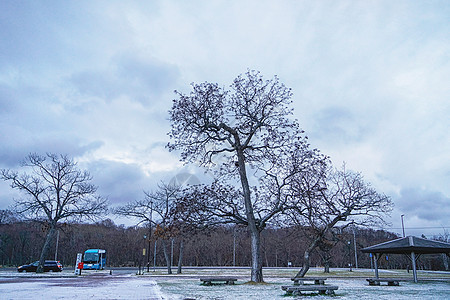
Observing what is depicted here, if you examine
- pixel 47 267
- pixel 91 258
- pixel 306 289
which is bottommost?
pixel 47 267

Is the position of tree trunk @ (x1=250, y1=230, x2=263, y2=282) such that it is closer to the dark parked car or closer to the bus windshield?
the dark parked car

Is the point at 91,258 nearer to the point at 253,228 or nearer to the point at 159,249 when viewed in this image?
the point at 159,249

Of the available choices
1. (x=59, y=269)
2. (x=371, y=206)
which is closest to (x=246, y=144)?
(x=371, y=206)

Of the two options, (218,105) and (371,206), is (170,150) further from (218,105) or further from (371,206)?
(371,206)

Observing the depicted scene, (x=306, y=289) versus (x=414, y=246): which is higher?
(x=414, y=246)

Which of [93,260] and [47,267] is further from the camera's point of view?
[93,260]

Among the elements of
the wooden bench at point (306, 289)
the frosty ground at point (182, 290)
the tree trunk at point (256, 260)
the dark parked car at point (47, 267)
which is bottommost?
the dark parked car at point (47, 267)

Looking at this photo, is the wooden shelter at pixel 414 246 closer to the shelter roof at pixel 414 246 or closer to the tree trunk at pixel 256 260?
the shelter roof at pixel 414 246

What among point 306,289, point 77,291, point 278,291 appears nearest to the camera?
point 306,289

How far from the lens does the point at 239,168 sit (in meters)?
21.5

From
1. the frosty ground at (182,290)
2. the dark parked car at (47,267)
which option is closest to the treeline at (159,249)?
the dark parked car at (47,267)

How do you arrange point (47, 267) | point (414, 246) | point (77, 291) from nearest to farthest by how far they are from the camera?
point (77, 291) → point (414, 246) → point (47, 267)

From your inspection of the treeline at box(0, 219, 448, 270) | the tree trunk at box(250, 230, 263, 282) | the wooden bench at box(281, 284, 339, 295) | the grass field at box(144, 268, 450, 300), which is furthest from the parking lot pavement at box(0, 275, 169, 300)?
the treeline at box(0, 219, 448, 270)

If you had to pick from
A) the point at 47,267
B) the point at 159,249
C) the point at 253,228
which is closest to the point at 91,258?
the point at 47,267
